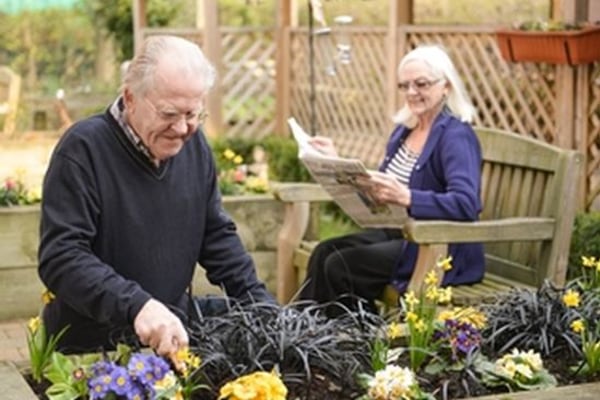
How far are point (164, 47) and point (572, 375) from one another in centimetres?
114

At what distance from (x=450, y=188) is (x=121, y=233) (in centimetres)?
180

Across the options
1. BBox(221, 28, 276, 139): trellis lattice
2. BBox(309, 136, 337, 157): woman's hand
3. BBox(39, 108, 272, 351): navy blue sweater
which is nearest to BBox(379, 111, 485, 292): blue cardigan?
BBox(309, 136, 337, 157): woman's hand

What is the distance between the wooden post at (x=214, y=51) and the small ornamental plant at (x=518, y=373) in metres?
8.86

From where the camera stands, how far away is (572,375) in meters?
3.13

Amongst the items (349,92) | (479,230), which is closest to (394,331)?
(479,230)

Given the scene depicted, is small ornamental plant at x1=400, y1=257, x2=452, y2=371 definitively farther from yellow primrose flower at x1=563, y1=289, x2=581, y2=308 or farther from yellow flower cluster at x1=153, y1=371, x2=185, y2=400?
yellow flower cluster at x1=153, y1=371, x2=185, y2=400

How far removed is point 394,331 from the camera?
10.1 feet

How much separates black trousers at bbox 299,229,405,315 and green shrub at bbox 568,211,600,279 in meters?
1.79

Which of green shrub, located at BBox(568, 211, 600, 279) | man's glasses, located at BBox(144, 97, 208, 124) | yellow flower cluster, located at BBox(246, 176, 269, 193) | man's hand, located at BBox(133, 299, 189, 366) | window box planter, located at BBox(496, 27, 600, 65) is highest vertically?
man's glasses, located at BBox(144, 97, 208, 124)

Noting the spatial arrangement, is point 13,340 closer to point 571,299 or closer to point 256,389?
point 571,299

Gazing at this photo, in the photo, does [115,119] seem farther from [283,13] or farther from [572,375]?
[283,13]

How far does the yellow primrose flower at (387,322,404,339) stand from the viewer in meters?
3.09

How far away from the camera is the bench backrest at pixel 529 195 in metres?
4.86

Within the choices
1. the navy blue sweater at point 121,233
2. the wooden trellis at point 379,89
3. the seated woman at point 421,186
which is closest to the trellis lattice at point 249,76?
the wooden trellis at point 379,89
